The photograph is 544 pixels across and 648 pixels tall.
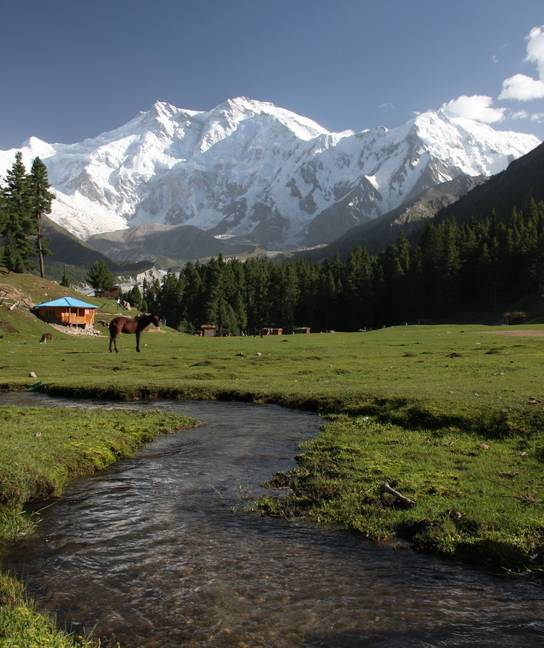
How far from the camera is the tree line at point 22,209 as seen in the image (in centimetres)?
12175

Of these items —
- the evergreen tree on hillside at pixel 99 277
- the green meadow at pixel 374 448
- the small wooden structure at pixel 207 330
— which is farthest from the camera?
the evergreen tree on hillside at pixel 99 277

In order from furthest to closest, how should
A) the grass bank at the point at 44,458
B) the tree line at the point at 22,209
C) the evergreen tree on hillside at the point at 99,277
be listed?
the evergreen tree on hillside at the point at 99,277 → the tree line at the point at 22,209 → the grass bank at the point at 44,458

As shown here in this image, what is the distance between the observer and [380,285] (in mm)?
154750

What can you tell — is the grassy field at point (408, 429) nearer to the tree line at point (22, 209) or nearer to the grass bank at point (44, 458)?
the grass bank at point (44, 458)

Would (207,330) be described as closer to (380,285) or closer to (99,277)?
(380,285)

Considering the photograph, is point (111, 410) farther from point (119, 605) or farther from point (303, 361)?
point (303, 361)

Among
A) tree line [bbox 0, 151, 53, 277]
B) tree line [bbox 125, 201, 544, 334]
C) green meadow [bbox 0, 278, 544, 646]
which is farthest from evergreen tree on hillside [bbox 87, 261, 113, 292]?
green meadow [bbox 0, 278, 544, 646]

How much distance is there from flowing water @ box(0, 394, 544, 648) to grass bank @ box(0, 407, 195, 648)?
1.94 feet

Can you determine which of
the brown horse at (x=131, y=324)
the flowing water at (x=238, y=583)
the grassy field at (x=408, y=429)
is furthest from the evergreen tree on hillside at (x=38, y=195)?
the flowing water at (x=238, y=583)

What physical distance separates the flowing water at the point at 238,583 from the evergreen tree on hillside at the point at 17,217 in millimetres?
122334

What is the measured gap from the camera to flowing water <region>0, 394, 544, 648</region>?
792 centimetres

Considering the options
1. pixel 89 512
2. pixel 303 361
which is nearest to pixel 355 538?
pixel 89 512

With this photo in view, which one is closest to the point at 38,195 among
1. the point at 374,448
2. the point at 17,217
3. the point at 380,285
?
the point at 17,217

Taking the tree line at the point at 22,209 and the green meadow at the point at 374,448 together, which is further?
the tree line at the point at 22,209
